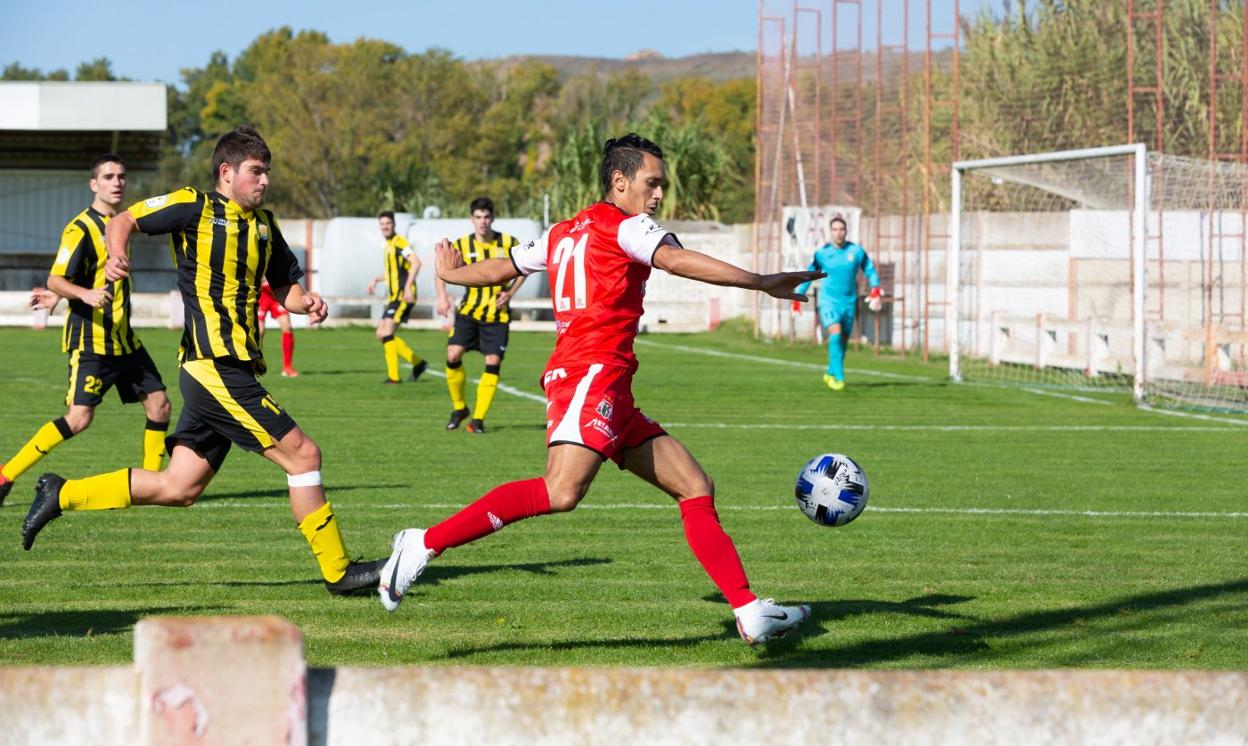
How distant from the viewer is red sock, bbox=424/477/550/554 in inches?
236

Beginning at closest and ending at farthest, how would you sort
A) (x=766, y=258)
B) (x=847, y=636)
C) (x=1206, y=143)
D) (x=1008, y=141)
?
(x=847, y=636), (x=1206, y=143), (x=1008, y=141), (x=766, y=258)

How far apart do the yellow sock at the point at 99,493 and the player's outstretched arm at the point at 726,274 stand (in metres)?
2.96

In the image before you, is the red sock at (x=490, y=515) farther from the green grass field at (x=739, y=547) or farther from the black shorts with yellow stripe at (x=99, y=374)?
the black shorts with yellow stripe at (x=99, y=374)

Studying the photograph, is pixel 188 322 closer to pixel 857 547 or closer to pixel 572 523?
pixel 572 523

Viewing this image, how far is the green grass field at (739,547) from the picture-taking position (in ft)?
20.5

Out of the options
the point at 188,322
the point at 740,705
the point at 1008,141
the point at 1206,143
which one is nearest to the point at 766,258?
the point at 1008,141

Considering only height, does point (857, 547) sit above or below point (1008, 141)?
below

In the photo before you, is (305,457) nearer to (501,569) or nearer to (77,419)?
(501,569)

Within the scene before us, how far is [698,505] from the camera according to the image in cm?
620

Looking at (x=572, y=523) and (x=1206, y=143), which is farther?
(x=1206, y=143)

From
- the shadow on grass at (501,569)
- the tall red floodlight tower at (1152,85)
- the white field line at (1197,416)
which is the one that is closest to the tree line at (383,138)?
the tall red floodlight tower at (1152,85)

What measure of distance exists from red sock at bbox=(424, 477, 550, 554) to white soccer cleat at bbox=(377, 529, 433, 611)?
0.12 ft

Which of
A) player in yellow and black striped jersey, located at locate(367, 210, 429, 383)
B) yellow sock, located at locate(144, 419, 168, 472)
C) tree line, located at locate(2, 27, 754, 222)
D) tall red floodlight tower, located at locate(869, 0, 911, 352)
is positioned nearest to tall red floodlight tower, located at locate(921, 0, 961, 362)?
tall red floodlight tower, located at locate(869, 0, 911, 352)

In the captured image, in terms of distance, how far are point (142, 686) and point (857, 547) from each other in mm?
6415
